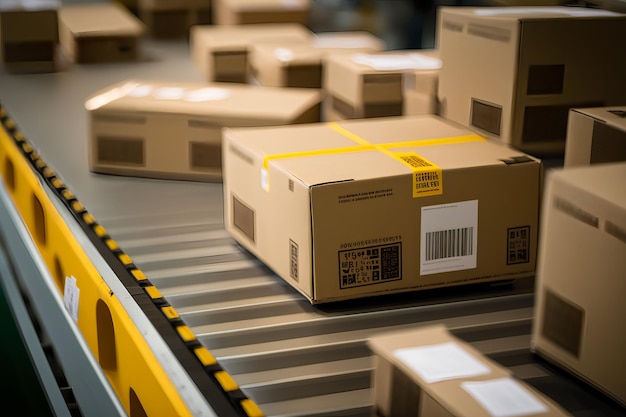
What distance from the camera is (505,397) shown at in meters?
1.13

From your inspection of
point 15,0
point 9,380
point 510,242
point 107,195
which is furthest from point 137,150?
point 15,0

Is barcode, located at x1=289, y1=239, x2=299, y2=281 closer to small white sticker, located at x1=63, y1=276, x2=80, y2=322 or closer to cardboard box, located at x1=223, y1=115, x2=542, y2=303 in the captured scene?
cardboard box, located at x1=223, y1=115, x2=542, y2=303

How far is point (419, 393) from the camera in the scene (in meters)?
1.16

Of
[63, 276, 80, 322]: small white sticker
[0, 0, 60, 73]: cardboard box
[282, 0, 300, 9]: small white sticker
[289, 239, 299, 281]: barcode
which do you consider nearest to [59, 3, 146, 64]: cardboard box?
[0, 0, 60, 73]: cardboard box

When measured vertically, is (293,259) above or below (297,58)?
below

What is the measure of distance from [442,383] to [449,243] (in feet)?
2.17

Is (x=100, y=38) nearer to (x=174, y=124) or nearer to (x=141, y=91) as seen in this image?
(x=141, y=91)

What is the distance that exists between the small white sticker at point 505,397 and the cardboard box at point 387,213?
1.94 ft

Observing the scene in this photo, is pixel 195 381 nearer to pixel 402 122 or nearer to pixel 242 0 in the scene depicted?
pixel 402 122

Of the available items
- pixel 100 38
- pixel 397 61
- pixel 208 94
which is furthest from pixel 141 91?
pixel 100 38

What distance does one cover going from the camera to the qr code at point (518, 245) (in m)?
1.83

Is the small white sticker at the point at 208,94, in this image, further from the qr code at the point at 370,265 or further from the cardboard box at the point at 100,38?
the cardboard box at the point at 100,38

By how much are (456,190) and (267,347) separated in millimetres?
486

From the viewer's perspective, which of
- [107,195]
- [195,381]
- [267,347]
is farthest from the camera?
[107,195]
